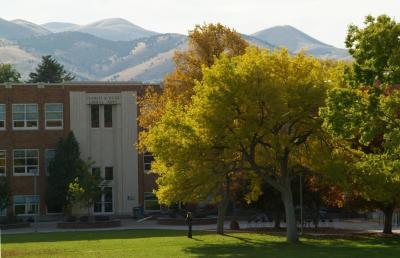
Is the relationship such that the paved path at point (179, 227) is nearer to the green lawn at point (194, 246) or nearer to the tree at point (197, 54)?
the green lawn at point (194, 246)

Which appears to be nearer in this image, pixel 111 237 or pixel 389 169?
pixel 389 169

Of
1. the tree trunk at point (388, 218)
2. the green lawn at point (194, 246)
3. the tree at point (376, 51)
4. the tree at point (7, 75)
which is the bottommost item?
the green lawn at point (194, 246)

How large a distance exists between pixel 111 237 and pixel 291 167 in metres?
12.4

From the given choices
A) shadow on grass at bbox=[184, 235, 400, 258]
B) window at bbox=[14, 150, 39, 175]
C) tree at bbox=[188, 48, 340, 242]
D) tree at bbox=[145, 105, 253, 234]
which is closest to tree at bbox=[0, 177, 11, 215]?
window at bbox=[14, 150, 39, 175]

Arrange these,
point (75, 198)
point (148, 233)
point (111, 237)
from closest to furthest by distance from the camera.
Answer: point (111, 237) → point (148, 233) → point (75, 198)

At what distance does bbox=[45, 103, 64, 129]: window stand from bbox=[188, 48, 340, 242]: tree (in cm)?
3434

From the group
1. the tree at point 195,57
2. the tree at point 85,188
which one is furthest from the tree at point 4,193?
the tree at point 195,57

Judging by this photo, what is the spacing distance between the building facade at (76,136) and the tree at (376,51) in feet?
142

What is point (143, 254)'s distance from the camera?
32688 millimetres

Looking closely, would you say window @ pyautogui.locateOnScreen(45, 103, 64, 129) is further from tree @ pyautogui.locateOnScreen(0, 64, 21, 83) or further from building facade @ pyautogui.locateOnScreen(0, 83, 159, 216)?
tree @ pyautogui.locateOnScreen(0, 64, 21, 83)

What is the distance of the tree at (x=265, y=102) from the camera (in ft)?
Answer: 120

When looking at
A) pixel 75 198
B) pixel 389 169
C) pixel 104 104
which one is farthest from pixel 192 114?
pixel 104 104

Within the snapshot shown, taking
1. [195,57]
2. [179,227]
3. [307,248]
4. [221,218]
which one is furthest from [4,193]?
[307,248]

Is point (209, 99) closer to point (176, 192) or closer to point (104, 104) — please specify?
point (176, 192)
